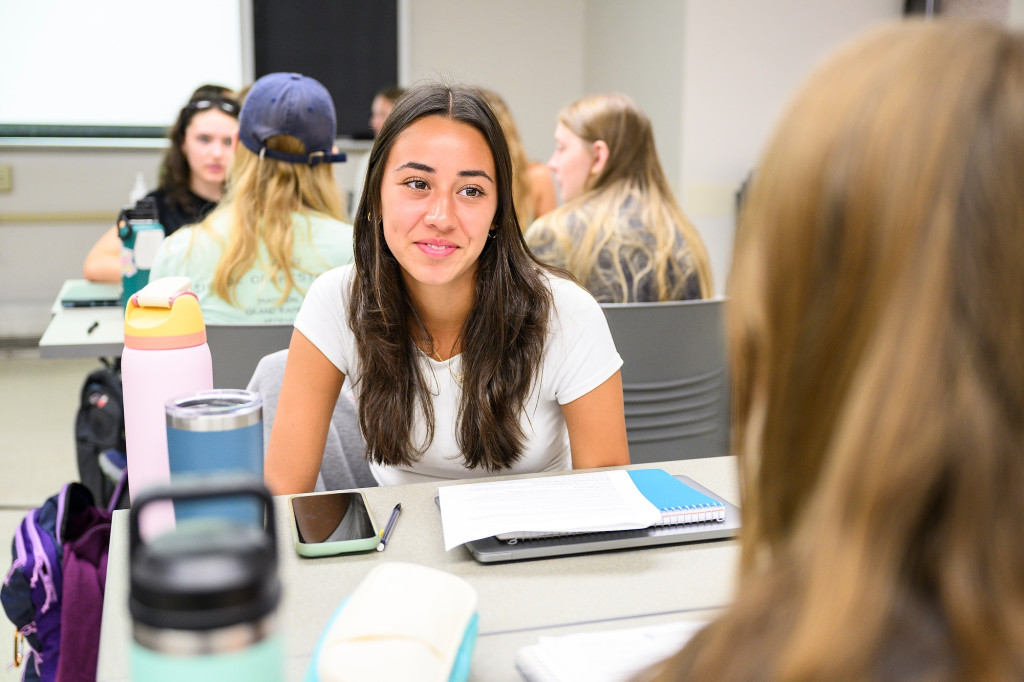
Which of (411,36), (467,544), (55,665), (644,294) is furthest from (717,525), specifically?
(411,36)

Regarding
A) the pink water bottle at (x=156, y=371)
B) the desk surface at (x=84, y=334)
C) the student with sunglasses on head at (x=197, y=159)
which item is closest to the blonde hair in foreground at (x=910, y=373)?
the pink water bottle at (x=156, y=371)

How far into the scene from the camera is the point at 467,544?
1.03 meters

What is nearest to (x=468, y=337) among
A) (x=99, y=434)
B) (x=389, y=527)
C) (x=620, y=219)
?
(x=389, y=527)

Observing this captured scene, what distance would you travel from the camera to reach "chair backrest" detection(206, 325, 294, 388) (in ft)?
5.69

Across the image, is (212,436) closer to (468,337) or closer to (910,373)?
(468,337)

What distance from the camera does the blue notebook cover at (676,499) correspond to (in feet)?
3.54

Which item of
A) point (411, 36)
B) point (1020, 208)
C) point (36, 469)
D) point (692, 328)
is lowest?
point (36, 469)

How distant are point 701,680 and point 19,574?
49.2 inches

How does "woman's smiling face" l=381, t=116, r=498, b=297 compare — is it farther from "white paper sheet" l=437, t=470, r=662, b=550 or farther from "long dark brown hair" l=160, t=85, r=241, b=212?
"long dark brown hair" l=160, t=85, r=241, b=212

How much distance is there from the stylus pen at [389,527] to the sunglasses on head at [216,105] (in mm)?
2502

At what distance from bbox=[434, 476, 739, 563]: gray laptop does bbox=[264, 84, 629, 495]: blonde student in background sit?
385 mm

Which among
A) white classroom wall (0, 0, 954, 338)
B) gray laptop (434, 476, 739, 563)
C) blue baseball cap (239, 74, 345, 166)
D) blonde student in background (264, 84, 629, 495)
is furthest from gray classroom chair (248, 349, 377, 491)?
white classroom wall (0, 0, 954, 338)

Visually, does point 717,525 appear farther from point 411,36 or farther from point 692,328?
point 411,36

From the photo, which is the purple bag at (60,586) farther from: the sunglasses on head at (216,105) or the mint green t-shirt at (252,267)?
the sunglasses on head at (216,105)
